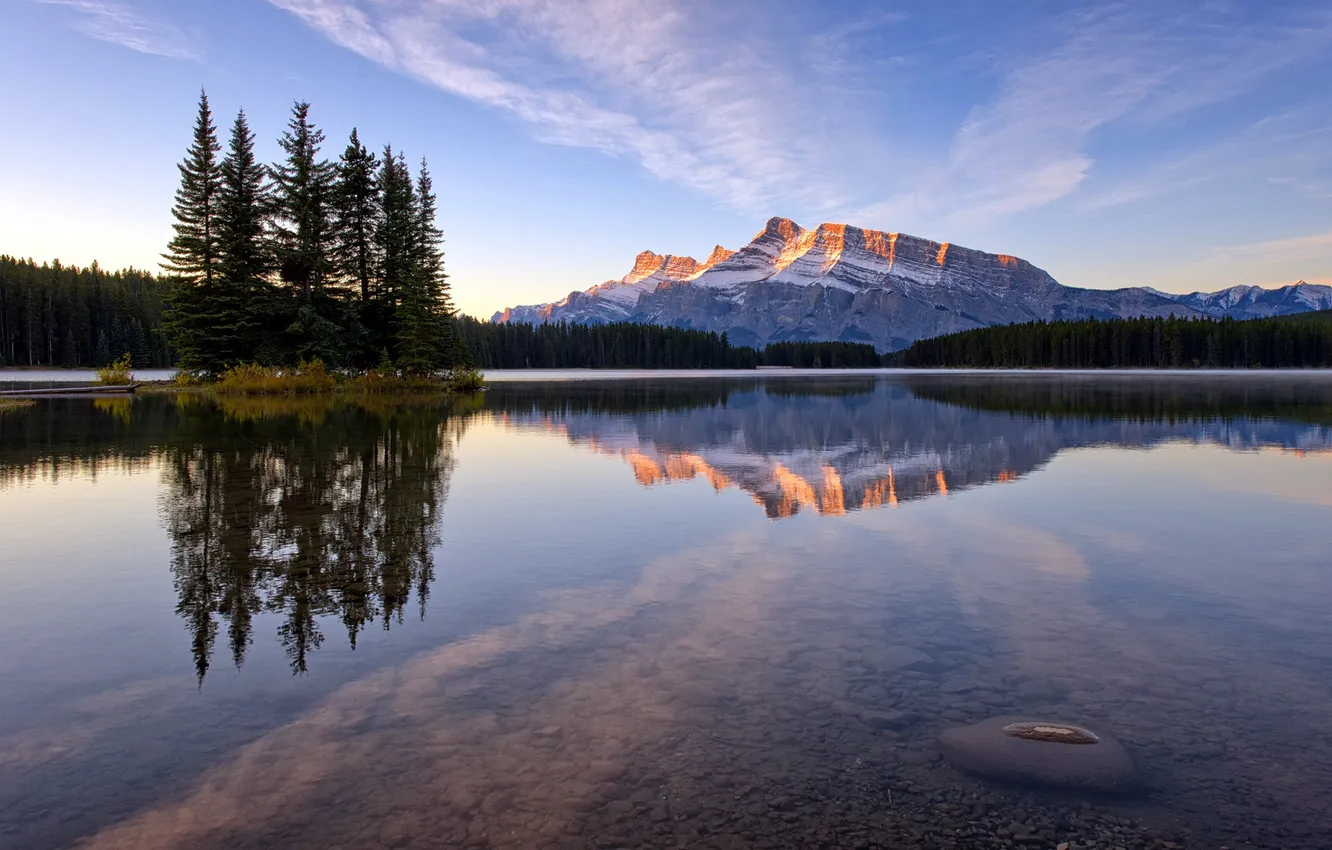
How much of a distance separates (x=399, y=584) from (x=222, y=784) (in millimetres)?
5079

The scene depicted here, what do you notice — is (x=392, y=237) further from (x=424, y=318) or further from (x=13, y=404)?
(x=13, y=404)

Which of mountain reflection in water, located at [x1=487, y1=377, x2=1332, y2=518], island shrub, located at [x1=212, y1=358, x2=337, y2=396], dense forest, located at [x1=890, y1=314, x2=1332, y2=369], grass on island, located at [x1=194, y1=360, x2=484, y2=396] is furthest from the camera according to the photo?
dense forest, located at [x1=890, y1=314, x2=1332, y2=369]

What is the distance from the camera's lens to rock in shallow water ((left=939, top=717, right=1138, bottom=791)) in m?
5.75

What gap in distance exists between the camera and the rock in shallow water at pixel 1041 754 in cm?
575

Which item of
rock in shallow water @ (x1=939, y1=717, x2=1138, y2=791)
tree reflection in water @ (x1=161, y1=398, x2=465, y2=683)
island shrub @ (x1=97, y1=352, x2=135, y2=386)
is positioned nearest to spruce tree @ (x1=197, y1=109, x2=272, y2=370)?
island shrub @ (x1=97, y1=352, x2=135, y2=386)

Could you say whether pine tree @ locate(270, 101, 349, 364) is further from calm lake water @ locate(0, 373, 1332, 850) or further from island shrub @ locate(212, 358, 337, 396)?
calm lake water @ locate(0, 373, 1332, 850)

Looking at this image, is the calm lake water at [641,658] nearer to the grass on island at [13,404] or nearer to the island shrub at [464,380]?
the grass on island at [13,404]

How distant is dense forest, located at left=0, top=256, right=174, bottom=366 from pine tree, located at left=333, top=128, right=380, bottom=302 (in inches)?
3023

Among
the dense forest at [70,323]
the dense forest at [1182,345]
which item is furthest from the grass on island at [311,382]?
the dense forest at [1182,345]

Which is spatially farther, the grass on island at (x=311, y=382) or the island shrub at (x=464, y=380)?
the island shrub at (x=464, y=380)

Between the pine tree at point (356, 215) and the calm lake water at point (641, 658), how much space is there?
155 feet

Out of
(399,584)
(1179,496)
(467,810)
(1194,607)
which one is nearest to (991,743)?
(467,810)

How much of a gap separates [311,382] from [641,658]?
54.7 meters

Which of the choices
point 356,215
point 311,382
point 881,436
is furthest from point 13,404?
point 881,436
